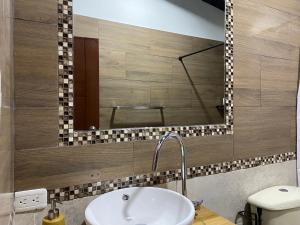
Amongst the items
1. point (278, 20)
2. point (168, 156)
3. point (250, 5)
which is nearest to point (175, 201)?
point (168, 156)

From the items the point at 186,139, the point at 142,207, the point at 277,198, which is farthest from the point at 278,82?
the point at 142,207

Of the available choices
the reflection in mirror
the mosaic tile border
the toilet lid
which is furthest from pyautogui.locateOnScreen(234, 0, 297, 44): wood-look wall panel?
the toilet lid

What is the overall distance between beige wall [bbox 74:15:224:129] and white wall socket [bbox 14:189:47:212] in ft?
1.26

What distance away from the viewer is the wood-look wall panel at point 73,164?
0.97 m

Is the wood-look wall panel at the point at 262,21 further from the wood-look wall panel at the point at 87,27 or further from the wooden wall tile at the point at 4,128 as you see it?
the wooden wall tile at the point at 4,128

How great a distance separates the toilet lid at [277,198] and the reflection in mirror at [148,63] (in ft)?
1.80

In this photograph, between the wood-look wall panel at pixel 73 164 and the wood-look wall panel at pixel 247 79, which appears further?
the wood-look wall panel at pixel 247 79

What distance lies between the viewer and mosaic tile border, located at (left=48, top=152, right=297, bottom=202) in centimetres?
105

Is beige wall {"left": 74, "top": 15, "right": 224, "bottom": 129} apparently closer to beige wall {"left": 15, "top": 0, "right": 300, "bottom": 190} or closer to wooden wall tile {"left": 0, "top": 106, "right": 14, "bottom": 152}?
beige wall {"left": 15, "top": 0, "right": 300, "bottom": 190}

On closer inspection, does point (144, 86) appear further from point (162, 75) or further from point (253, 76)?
point (253, 76)

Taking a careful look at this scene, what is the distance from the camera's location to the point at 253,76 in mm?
1638

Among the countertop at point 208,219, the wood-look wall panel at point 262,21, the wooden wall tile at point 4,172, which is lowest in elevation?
the countertop at point 208,219

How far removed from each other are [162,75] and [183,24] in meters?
0.40

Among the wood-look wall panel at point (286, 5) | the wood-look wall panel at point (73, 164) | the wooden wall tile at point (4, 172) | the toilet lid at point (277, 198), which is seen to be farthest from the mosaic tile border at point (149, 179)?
the wood-look wall panel at point (286, 5)
